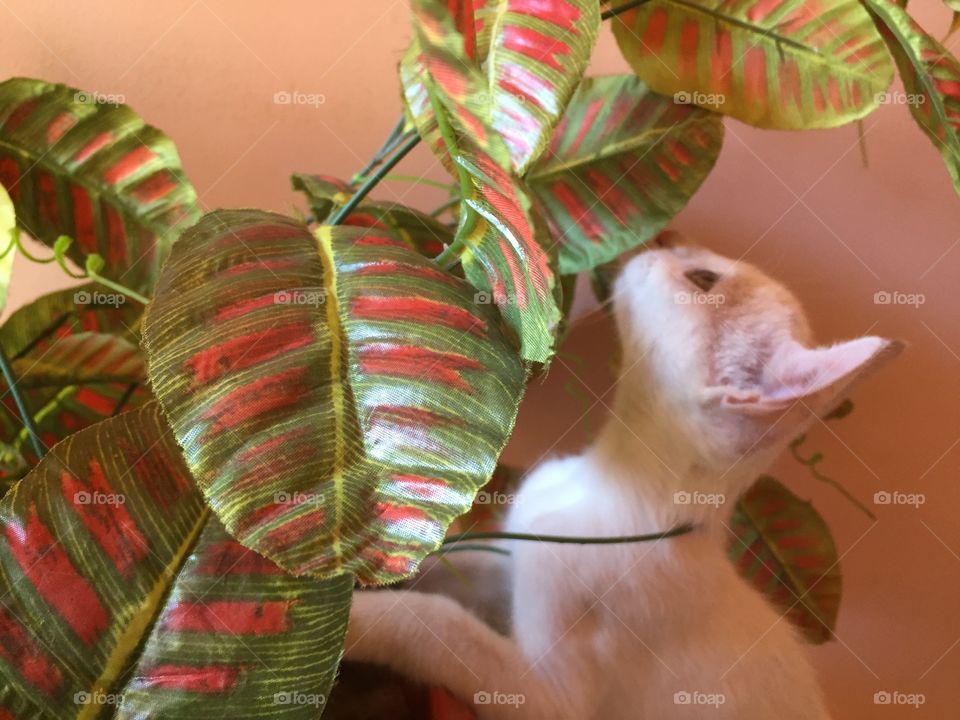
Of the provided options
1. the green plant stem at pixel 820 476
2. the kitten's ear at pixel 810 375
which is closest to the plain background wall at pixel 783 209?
the green plant stem at pixel 820 476

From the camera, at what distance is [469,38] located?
12.7 inches

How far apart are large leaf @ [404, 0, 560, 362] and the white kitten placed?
356 mm

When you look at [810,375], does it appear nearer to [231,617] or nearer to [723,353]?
[723,353]

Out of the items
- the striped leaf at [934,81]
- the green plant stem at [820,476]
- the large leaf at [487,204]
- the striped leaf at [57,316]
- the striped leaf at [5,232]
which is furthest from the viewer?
the green plant stem at [820,476]

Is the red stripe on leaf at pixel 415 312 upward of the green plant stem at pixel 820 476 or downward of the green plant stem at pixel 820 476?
upward

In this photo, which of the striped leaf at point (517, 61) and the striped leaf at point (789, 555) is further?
the striped leaf at point (789, 555)

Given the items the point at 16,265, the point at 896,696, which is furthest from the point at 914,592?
the point at 16,265

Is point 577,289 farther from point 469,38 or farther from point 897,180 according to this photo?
point 469,38

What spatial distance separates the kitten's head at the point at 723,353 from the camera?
65 centimetres

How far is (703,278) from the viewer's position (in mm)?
808

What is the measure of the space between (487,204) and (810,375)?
1.30 feet

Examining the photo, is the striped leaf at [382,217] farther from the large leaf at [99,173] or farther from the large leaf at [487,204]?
the large leaf at [487,204]

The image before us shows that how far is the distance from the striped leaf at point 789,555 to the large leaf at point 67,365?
588 millimetres

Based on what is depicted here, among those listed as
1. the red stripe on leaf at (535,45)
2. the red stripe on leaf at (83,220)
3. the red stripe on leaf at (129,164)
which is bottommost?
the red stripe on leaf at (83,220)
